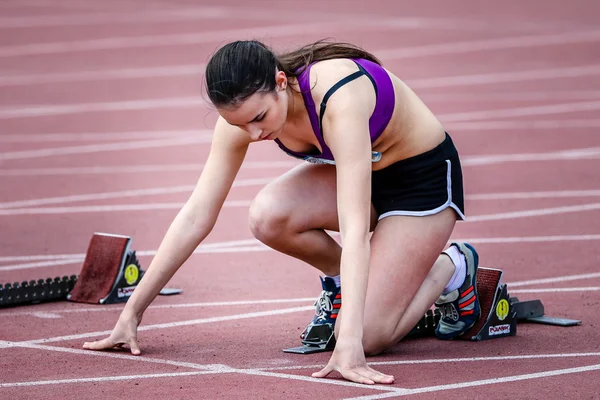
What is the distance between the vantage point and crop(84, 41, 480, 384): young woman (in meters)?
4.68

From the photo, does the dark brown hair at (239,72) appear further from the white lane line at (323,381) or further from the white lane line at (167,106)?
the white lane line at (167,106)

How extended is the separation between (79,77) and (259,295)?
9.94 meters

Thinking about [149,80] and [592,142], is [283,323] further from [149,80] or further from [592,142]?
[149,80]

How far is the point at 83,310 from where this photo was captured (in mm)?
6348

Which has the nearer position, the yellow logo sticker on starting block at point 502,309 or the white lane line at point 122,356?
the white lane line at point 122,356

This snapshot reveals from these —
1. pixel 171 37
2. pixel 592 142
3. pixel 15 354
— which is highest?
pixel 171 37

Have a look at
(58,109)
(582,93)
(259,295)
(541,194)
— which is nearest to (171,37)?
(58,109)

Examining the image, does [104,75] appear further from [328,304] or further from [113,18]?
[328,304]

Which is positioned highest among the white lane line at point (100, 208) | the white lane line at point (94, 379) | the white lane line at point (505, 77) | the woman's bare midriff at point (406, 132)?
the white lane line at point (505, 77)

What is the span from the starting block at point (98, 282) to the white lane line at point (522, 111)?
6.76 meters

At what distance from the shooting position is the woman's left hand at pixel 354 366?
14.8 ft

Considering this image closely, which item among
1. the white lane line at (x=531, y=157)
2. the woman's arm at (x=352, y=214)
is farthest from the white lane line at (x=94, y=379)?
the white lane line at (x=531, y=157)

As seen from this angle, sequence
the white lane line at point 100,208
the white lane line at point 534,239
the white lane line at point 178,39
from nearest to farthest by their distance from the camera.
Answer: the white lane line at point 534,239, the white lane line at point 100,208, the white lane line at point 178,39

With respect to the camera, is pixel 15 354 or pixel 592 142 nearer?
pixel 15 354
